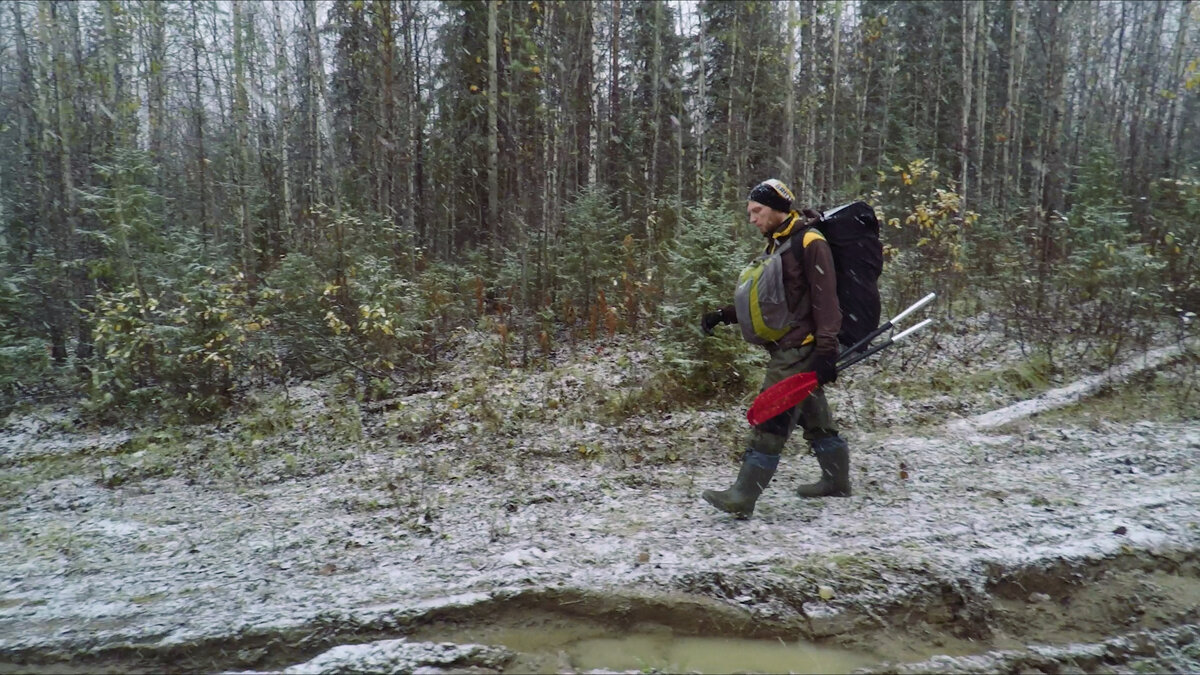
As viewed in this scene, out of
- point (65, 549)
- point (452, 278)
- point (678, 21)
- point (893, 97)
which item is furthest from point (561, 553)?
point (893, 97)

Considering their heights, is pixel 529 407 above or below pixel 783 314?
below

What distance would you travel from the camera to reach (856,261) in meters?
4.93

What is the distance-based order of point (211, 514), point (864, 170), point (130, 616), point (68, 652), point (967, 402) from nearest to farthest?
point (68, 652) → point (130, 616) → point (211, 514) → point (967, 402) → point (864, 170)

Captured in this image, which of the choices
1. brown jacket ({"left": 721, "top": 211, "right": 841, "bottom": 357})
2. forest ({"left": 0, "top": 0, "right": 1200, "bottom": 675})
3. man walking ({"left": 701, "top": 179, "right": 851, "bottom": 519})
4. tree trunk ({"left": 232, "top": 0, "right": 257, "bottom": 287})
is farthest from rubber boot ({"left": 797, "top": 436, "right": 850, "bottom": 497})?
tree trunk ({"left": 232, "top": 0, "right": 257, "bottom": 287})

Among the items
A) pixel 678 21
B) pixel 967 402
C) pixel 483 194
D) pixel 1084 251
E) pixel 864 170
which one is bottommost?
pixel 967 402

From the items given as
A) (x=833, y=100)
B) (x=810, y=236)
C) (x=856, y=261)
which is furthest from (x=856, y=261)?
(x=833, y=100)

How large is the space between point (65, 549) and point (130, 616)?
1762 millimetres

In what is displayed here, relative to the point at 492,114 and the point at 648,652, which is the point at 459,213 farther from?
the point at 648,652

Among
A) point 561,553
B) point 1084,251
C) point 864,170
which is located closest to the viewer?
point 561,553

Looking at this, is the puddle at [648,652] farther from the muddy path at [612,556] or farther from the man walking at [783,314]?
the man walking at [783,314]

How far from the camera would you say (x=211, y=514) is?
5930 mm

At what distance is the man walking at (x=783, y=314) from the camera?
470 cm

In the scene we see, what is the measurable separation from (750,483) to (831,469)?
2.67 ft

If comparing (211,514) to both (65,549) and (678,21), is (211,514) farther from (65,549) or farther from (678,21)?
(678,21)
